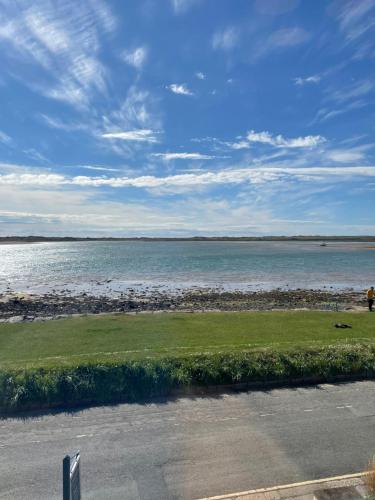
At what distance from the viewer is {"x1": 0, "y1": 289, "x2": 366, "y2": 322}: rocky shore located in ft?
112

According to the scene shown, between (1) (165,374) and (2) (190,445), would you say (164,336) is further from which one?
(2) (190,445)

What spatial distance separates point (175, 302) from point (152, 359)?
25677mm

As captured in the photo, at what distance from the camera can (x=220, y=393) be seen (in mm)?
12414

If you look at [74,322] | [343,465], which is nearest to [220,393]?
[343,465]

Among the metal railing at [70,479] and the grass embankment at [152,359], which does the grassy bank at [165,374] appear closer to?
the grass embankment at [152,359]

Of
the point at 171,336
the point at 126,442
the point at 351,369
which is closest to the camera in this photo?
the point at 126,442

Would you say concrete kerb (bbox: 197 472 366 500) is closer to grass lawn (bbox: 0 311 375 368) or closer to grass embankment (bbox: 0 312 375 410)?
grass embankment (bbox: 0 312 375 410)

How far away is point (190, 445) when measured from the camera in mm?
9414

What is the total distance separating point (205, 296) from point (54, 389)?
1241 inches

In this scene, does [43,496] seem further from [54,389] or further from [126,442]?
[54,389]

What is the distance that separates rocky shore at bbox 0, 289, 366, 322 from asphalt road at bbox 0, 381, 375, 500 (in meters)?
21.1

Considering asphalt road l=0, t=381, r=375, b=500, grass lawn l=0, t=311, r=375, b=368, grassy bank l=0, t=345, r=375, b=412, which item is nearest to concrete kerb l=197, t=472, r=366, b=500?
asphalt road l=0, t=381, r=375, b=500

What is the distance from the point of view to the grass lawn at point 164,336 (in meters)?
15.1

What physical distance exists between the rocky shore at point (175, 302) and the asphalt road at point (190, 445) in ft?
69.2
